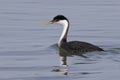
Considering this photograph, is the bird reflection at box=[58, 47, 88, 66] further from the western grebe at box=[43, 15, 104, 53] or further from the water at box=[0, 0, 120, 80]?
the water at box=[0, 0, 120, 80]

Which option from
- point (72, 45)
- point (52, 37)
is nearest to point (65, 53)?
point (72, 45)

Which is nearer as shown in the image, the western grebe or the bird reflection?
the bird reflection

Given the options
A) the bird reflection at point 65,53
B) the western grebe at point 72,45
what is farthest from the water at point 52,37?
the western grebe at point 72,45

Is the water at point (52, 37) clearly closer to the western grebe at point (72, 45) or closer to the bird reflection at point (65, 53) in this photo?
the bird reflection at point (65, 53)

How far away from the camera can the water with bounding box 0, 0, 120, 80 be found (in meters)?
16.8

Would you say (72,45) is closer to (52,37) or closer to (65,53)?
(65,53)

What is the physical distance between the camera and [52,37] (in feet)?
75.1

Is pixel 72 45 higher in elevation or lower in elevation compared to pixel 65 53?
higher

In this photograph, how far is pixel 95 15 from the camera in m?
27.2

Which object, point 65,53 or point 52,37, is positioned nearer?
point 65,53

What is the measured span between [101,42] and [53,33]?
2473 millimetres

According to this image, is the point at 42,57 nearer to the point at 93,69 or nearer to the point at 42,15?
the point at 93,69

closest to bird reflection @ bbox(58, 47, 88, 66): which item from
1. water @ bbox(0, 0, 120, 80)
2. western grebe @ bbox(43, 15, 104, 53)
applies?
western grebe @ bbox(43, 15, 104, 53)

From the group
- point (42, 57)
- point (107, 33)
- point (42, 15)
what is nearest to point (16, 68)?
point (42, 57)
